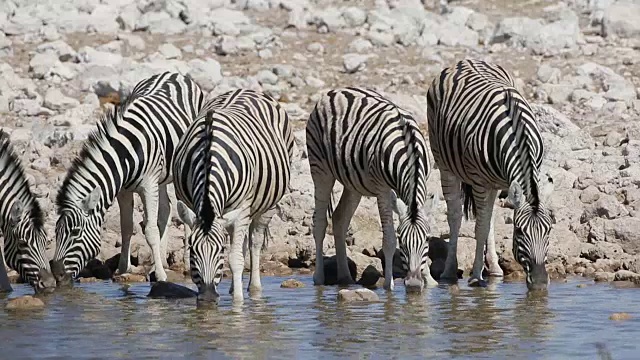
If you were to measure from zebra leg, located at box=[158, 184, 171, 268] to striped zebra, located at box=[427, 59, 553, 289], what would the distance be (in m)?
2.67

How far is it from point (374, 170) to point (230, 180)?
1.77 m

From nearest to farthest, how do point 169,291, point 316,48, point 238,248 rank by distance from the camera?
point 238,248 < point 169,291 < point 316,48

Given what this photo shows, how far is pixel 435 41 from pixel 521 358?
54.8 ft

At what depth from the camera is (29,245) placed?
11852mm

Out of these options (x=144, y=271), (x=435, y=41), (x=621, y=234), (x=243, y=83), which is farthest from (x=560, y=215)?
(x=435, y=41)

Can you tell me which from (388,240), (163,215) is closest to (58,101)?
(163,215)

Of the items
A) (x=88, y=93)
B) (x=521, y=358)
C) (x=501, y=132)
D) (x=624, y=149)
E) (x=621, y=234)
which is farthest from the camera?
(x=88, y=93)

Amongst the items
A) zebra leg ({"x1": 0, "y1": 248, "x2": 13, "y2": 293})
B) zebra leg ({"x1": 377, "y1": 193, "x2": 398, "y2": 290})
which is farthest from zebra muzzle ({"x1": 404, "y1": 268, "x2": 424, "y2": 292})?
zebra leg ({"x1": 0, "y1": 248, "x2": 13, "y2": 293})

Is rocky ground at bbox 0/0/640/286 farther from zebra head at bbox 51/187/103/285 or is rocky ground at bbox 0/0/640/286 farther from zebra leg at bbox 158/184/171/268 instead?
zebra head at bbox 51/187/103/285

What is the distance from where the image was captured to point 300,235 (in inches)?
553

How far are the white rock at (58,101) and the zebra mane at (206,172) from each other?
931 centimetres

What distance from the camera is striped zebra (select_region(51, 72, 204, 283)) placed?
39.5 feet

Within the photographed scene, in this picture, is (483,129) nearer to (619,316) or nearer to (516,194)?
(516,194)

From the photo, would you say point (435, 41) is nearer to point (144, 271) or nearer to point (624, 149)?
point (624, 149)
